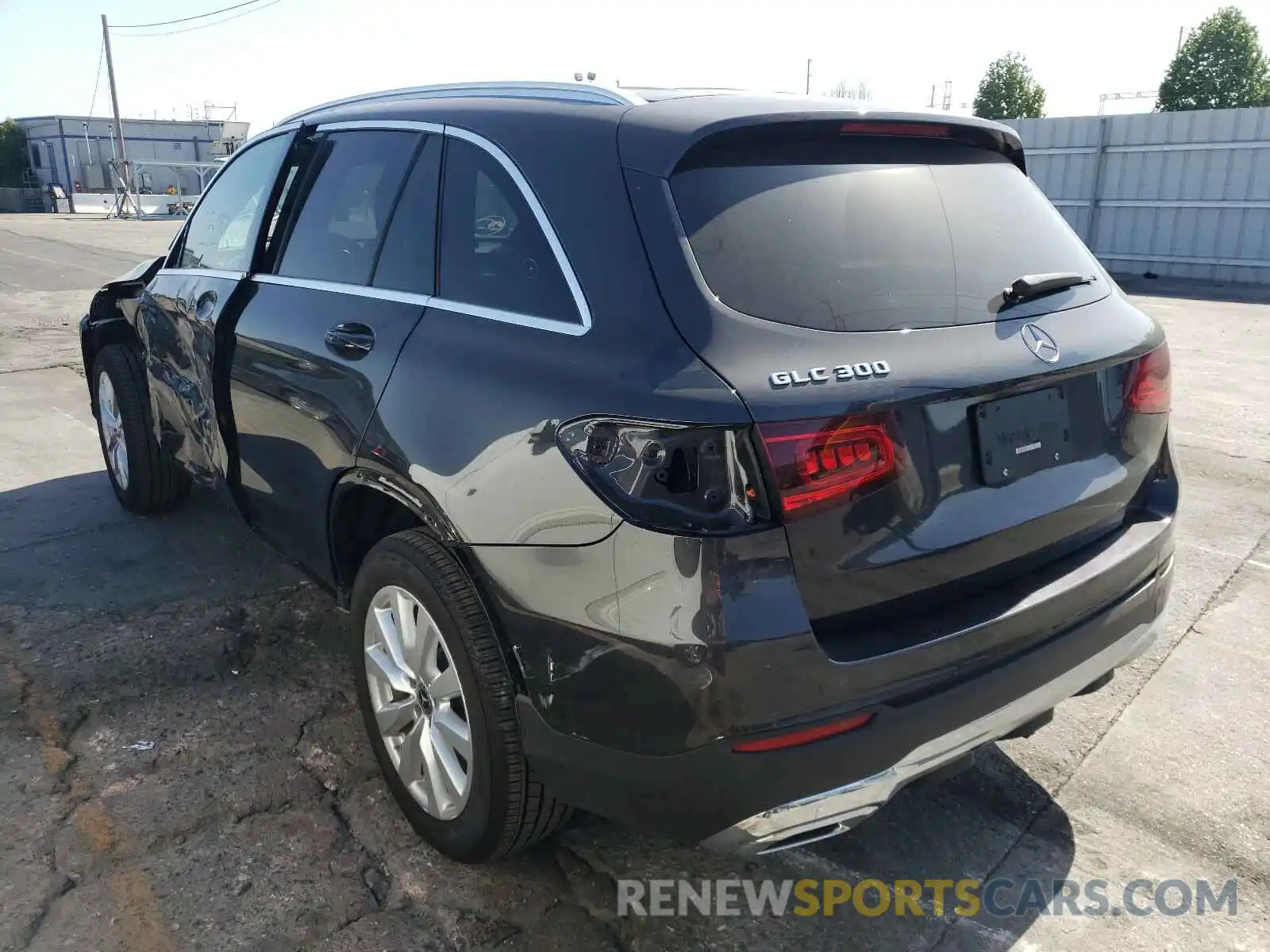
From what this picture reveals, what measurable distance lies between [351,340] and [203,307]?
4.26 feet

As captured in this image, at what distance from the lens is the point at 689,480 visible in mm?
1849

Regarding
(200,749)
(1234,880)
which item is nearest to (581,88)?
(200,749)

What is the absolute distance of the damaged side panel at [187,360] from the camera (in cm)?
363

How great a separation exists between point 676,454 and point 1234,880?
1.88 m

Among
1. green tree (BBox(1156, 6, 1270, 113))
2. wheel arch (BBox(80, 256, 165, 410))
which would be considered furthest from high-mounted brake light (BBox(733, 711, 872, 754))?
green tree (BBox(1156, 6, 1270, 113))

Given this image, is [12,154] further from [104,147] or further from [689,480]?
[689,480]

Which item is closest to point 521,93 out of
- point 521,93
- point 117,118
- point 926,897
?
point 521,93

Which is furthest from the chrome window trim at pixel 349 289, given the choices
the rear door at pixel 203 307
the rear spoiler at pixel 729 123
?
the rear spoiler at pixel 729 123

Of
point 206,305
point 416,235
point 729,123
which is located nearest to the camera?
point 729,123

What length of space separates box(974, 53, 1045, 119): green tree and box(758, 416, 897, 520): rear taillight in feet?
141

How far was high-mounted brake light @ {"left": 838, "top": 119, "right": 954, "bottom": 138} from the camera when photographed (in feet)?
7.54

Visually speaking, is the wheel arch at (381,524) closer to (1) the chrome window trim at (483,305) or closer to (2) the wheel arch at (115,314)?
(1) the chrome window trim at (483,305)

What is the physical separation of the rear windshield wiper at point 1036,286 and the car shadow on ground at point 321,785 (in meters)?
1.16

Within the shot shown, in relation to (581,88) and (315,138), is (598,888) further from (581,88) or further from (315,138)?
(315,138)
